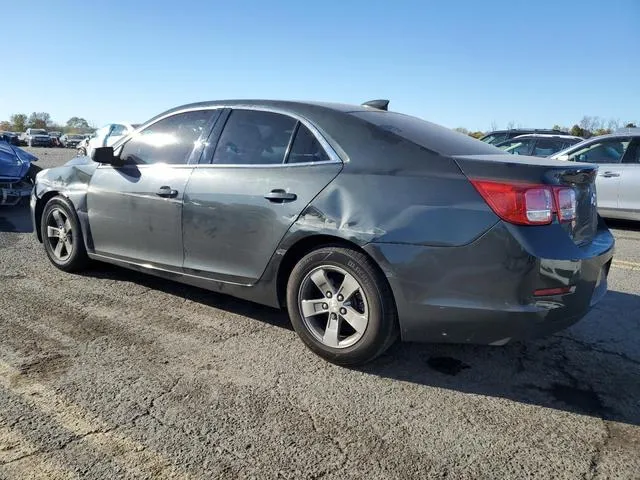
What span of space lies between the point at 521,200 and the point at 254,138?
6.20 feet

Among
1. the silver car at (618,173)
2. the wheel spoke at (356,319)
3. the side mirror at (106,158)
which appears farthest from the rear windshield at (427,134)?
the silver car at (618,173)

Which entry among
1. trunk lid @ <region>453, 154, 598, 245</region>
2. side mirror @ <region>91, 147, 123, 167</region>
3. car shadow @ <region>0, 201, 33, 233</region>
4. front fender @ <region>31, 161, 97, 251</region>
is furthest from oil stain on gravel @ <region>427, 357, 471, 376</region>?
car shadow @ <region>0, 201, 33, 233</region>

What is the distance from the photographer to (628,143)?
8.48m

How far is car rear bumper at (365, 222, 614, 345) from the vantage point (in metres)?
2.75

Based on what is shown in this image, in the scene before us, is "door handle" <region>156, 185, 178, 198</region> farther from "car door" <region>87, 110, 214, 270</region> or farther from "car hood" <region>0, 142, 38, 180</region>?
"car hood" <region>0, 142, 38, 180</region>

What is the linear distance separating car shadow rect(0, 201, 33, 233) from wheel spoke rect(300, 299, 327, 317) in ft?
18.0

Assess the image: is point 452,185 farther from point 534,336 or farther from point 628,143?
point 628,143

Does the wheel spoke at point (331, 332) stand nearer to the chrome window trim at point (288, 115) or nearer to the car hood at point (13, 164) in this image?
the chrome window trim at point (288, 115)

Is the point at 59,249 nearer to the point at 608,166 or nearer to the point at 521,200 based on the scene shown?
the point at 521,200

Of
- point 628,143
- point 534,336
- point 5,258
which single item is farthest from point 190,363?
point 628,143

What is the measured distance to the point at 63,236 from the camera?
5.00 m

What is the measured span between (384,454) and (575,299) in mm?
1368

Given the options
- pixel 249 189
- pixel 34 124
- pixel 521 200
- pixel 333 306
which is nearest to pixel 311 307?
pixel 333 306

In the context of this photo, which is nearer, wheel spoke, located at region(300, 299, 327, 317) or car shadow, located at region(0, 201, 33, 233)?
wheel spoke, located at region(300, 299, 327, 317)
